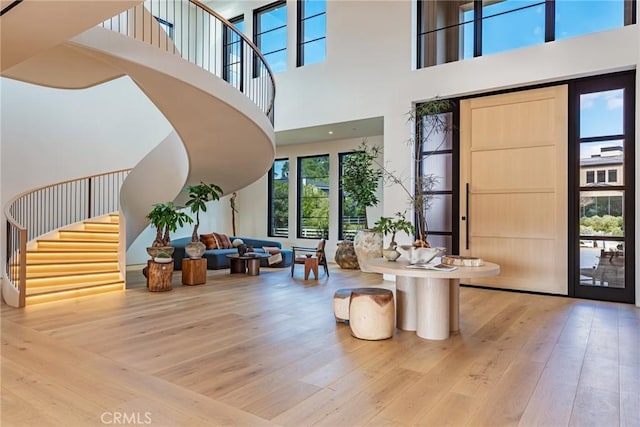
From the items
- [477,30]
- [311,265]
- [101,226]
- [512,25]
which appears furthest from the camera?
[311,265]

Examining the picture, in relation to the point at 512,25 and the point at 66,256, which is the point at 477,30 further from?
the point at 66,256

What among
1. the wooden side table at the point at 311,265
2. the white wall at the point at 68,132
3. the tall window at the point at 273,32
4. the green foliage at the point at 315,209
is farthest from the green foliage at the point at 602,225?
the white wall at the point at 68,132

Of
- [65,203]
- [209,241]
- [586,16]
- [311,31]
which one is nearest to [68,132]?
[65,203]

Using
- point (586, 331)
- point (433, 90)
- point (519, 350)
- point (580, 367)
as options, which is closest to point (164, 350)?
point (519, 350)

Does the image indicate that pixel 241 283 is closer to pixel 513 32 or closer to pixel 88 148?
pixel 88 148

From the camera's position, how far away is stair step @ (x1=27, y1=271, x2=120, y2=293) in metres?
5.31

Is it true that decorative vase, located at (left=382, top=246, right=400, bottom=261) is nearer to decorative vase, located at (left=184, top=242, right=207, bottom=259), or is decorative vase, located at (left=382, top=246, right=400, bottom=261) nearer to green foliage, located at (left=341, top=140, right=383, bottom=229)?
decorative vase, located at (left=184, top=242, right=207, bottom=259)

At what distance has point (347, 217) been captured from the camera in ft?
32.1

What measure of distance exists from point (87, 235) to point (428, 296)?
5.53m

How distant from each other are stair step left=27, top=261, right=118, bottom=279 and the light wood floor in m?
0.84

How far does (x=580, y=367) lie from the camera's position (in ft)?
9.69

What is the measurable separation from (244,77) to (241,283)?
17.9 feet

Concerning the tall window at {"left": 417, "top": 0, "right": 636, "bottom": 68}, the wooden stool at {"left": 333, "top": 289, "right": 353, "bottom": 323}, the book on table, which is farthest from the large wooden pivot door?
the wooden stool at {"left": 333, "top": 289, "right": 353, "bottom": 323}

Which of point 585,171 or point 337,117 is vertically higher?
point 337,117
